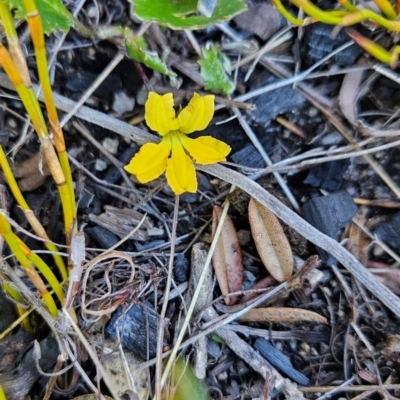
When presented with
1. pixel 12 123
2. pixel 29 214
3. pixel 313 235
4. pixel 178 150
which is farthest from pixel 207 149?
pixel 12 123

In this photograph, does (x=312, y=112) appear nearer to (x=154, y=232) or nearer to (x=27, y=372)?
(x=154, y=232)

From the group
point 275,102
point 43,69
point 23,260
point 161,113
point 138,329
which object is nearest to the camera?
point 43,69

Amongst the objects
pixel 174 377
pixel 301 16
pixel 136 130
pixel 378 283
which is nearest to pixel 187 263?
pixel 174 377

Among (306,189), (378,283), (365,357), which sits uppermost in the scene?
(306,189)

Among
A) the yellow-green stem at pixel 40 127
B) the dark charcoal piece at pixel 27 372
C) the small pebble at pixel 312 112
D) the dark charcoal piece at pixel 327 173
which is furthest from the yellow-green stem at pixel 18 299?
the small pebble at pixel 312 112

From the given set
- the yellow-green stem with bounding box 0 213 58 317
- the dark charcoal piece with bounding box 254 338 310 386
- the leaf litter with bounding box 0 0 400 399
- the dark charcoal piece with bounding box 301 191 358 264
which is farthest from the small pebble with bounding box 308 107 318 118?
the yellow-green stem with bounding box 0 213 58 317

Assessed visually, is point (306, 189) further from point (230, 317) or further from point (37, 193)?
point (37, 193)

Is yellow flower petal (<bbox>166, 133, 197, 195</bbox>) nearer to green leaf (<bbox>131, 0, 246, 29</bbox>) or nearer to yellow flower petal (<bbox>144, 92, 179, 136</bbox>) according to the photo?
yellow flower petal (<bbox>144, 92, 179, 136</bbox>)
